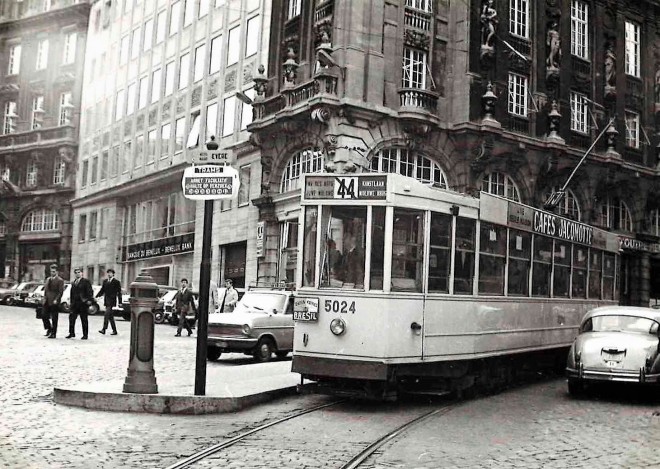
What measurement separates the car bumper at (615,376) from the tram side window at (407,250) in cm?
309

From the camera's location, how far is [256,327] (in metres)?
17.6

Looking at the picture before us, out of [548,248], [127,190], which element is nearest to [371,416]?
[548,248]

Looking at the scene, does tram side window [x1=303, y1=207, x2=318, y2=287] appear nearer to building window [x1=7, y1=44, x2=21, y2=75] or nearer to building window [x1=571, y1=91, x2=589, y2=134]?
building window [x1=571, y1=91, x2=589, y2=134]

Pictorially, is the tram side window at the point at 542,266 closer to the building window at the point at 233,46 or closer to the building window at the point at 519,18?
the building window at the point at 519,18

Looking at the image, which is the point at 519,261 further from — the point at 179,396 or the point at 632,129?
the point at 632,129

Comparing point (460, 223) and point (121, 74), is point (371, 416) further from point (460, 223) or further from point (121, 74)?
point (121, 74)

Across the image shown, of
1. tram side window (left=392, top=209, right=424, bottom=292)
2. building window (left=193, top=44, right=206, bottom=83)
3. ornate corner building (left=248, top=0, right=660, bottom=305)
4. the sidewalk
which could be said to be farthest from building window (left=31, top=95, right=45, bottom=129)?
tram side window (left=392, top=209, right=424, bottom=292)

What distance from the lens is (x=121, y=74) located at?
48.0 meters

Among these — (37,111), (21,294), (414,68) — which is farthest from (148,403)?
(37,111)

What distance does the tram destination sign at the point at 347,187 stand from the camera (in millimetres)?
10969

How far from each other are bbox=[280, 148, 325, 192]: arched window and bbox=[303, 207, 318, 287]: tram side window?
54.3 feet

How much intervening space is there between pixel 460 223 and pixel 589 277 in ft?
21.0

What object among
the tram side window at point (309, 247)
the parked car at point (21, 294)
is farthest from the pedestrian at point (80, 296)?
the parked car at point (21, 294)

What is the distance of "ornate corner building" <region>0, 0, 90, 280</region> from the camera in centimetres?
5359
